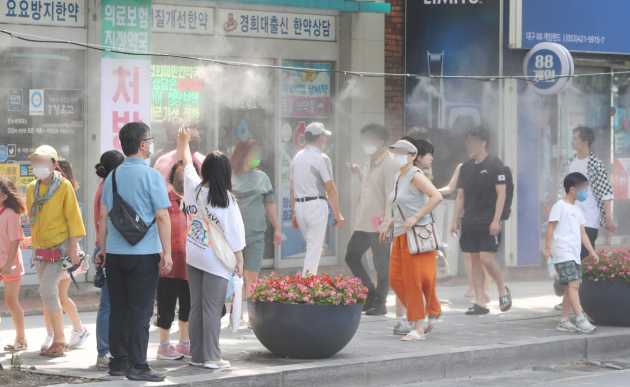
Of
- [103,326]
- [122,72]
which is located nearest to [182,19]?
[122,72]

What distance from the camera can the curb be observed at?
867cm

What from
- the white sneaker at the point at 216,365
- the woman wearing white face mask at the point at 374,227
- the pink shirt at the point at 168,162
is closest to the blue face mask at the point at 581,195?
the woman wearing white face mask at the point at 374,227

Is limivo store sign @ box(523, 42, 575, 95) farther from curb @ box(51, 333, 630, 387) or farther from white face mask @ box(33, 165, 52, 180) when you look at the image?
white face mask @ box(33, 165, 52, 180)

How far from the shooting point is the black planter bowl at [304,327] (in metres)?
9.31

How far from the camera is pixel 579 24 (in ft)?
57.0

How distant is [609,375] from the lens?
10148mm

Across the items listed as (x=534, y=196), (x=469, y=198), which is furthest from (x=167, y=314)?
(x=534, y=196)

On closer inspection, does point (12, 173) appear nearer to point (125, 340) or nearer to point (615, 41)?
point (125, 340)

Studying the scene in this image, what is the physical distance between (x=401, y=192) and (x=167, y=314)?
2.33 m

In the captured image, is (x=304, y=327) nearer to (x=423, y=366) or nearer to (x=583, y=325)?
(x=423, y=366)

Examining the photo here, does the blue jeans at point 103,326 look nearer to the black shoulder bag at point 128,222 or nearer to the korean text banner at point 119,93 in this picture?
the black shoulder bag at point 128,222

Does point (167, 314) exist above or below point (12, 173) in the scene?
below

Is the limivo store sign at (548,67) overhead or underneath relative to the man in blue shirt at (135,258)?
overhead

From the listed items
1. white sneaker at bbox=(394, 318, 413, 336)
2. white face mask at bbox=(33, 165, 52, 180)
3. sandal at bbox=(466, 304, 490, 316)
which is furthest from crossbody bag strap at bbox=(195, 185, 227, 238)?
sandal at bbox=(466, 304, 490, 316)
